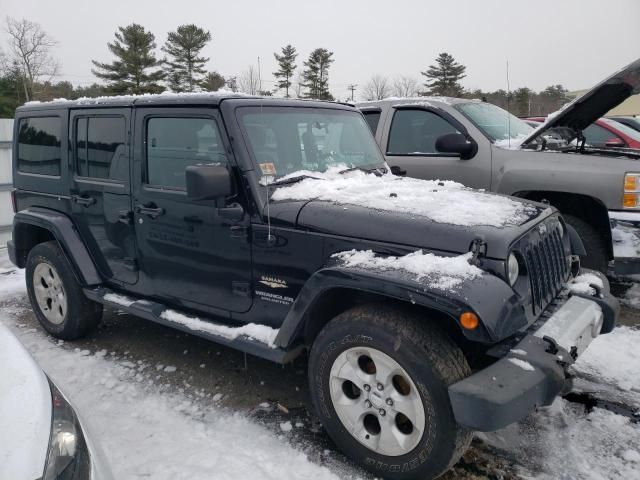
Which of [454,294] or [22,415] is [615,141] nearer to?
[454,294]

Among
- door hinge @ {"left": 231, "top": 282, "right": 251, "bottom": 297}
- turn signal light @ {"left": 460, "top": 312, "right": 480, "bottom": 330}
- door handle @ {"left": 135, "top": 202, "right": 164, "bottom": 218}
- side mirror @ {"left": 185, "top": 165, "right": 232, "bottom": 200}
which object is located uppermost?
side mirror @ {"left": 185, "top": 165, "right": 232, "bottom": 200}

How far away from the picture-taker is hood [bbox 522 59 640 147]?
4.18m

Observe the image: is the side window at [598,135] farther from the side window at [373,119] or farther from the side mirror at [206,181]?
the side mirror at [206,181]

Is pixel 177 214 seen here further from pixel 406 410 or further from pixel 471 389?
pixel 471 389

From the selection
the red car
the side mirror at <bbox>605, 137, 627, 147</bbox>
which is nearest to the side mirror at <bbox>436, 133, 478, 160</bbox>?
the red car

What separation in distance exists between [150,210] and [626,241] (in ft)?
13.1

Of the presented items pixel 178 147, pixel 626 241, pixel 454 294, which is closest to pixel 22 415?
pixel 454 294

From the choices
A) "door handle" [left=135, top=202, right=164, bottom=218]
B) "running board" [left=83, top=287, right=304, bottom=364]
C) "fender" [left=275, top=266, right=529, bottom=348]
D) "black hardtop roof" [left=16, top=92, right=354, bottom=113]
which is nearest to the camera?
"fender" [left=275, top=266, right=529, bottom=348]

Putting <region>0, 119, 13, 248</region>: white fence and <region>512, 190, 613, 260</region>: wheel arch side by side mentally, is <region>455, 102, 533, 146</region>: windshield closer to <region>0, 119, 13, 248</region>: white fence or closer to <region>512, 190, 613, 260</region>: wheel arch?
<region>512, 190, 613, 260</region>: wheel arch

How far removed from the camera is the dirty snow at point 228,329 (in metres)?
2.92

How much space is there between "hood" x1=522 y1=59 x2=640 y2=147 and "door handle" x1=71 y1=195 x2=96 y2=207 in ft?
13.3

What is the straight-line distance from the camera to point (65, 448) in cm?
165

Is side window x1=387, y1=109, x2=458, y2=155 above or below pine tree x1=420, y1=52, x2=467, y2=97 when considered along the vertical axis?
below

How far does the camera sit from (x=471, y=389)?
2.05 metres
